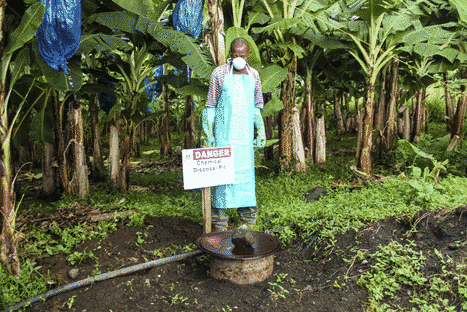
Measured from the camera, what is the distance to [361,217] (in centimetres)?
354

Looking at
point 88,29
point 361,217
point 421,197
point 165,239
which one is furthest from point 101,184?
point 421,197

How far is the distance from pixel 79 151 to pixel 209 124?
223 cm

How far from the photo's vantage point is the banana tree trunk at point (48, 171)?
16.9 feet

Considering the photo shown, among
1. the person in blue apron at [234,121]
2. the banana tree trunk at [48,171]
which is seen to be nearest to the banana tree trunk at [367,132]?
the person in blue apron at [234,121]

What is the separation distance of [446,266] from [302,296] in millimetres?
1058

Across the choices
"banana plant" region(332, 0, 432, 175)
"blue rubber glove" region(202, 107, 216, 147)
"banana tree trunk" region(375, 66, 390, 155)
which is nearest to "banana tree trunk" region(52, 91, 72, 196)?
"blue rubber glove" region(202, 107, 216, 147)

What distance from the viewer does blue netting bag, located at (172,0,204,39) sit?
4469 millimetres

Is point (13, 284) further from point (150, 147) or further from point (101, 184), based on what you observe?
point (150, 147)

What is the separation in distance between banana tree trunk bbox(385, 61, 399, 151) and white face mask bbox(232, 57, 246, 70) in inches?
158

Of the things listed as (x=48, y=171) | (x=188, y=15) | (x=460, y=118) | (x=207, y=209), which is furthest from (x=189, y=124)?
(x=460, y=118)

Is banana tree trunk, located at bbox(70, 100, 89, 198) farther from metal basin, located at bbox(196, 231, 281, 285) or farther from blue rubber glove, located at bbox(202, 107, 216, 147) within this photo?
metal basin, located at bbox(196, 231, 281, 285)

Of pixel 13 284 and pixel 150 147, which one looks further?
pixel 150 147

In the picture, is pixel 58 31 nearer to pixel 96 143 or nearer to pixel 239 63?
pixel 239 63

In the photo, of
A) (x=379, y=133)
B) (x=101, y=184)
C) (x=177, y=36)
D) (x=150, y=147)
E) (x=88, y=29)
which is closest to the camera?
(x=177, y=36)
